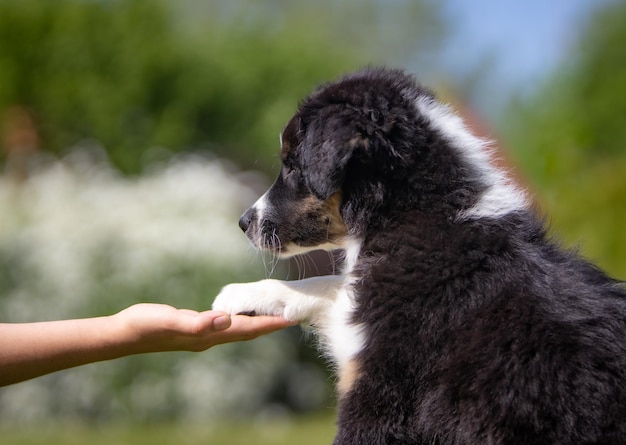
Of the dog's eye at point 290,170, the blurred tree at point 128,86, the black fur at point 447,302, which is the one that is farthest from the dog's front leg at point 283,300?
the blurred tree at point 128,86

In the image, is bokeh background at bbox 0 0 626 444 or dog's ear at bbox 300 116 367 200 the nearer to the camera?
dog's ear at bbox 300 116 367 200

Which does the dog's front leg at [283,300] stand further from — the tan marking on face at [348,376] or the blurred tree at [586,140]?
the blurred tree at [586,140]

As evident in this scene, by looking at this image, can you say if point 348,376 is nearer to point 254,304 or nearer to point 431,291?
point 431,291

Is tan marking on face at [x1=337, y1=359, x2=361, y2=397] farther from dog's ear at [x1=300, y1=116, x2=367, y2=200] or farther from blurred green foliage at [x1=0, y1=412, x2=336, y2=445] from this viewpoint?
blurred green foliage at [x1=0, y1=412, x2=336, y2=445]

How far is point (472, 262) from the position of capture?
143 inches

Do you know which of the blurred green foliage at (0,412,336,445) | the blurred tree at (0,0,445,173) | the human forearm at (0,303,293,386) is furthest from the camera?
the blurred tree at (0,0,445,173)

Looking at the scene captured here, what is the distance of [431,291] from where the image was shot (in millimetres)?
3621

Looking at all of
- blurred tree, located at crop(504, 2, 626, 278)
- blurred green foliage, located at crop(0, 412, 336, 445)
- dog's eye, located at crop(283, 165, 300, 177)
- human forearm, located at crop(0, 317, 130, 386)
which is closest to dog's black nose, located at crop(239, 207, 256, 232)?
dog's eye, located at crop(283, 165, 300, 177)

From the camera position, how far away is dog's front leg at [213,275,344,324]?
13.5 feet

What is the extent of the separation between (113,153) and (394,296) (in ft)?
41.0

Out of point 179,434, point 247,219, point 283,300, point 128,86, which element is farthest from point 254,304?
point 128,86

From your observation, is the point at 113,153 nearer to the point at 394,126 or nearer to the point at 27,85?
the point at 27,85

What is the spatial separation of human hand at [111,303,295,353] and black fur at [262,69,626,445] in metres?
0.57

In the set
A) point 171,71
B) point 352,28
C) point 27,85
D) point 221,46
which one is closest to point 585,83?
point 352,28
